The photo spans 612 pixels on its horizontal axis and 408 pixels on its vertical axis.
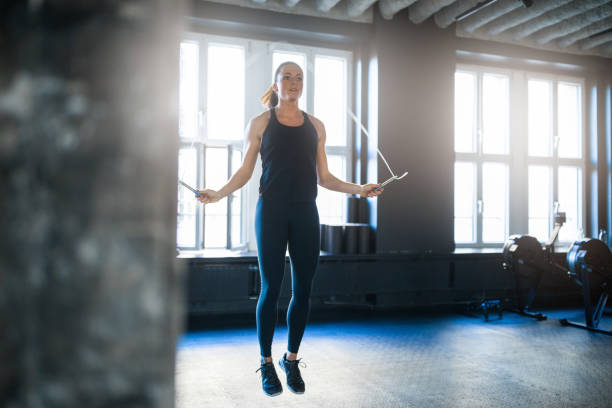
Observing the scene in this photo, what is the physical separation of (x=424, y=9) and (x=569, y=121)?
327cm

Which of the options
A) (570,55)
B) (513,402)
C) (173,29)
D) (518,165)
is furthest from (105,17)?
A: (570,55)

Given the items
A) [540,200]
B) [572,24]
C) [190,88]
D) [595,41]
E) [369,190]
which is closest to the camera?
[369,190]

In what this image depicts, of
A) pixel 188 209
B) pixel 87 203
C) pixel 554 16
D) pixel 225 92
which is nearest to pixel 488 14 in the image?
pixel 554 16

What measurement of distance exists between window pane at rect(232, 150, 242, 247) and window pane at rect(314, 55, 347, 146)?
116cm

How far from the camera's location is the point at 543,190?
22.9 ft

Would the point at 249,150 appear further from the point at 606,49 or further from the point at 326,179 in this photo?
the point at 606,49

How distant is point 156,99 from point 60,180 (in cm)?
8

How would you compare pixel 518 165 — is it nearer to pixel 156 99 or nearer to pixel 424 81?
pixel 424 81

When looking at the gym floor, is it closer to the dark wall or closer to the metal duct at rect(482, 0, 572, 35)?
the dark wall

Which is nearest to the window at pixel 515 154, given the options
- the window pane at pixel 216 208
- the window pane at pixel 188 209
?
the window pane at pixel 216 208

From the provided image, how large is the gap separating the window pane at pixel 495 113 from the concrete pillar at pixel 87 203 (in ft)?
22.7

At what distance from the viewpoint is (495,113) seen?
22.3 feet

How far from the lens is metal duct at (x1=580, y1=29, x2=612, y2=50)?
632 centimetres

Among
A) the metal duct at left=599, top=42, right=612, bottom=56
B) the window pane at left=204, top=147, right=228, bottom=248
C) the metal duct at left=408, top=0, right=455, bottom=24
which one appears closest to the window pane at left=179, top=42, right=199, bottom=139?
the window pane at left=204, top=147, right=228, bottom=248
